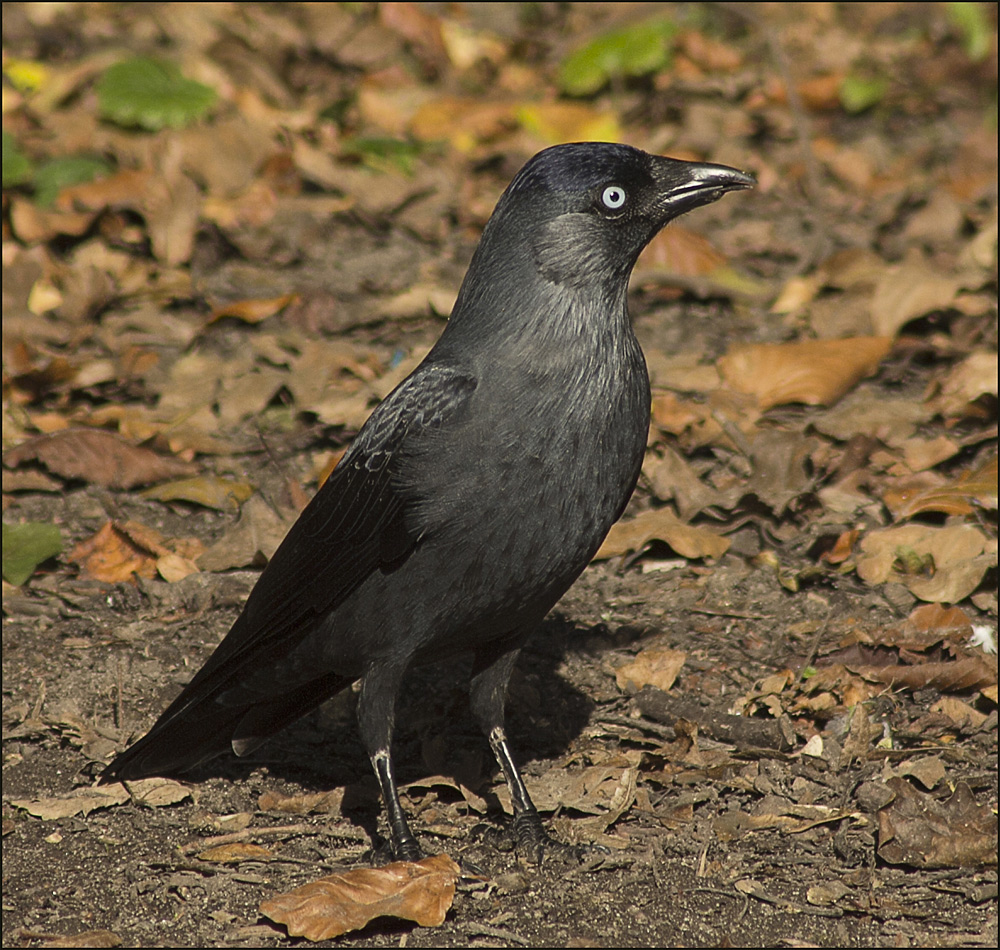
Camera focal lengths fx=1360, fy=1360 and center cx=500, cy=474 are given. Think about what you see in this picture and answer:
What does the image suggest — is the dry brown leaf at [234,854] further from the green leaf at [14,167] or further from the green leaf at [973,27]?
the green leaf at [973,27]

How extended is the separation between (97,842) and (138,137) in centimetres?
568

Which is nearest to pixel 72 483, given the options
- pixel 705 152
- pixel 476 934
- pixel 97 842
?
pixel 97 842

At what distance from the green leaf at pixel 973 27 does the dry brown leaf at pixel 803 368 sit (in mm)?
4720

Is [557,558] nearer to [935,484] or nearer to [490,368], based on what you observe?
[490,368]

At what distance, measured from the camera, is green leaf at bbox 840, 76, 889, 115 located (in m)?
9.75

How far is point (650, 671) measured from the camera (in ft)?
15.7

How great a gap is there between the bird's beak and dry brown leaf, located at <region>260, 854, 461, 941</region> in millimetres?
2032

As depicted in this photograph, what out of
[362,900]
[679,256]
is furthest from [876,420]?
[362,900]

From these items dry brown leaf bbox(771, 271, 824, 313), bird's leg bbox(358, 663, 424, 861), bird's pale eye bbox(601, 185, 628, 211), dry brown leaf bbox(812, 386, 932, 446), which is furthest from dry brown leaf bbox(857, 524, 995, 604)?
dry brown leaf bbox(771, 271, 824, 313)

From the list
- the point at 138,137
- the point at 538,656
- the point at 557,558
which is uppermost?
the point at 138,137

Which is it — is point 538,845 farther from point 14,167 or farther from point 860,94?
point 860,94

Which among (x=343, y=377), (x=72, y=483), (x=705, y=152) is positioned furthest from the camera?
(x=705, y=152)

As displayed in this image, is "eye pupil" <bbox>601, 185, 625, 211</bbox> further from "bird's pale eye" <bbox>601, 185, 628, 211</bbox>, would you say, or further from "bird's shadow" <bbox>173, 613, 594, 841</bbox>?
"bird's shadow" <bbox>173, 613, 594, 841</bbox>

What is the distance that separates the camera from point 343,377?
21.8 ft
